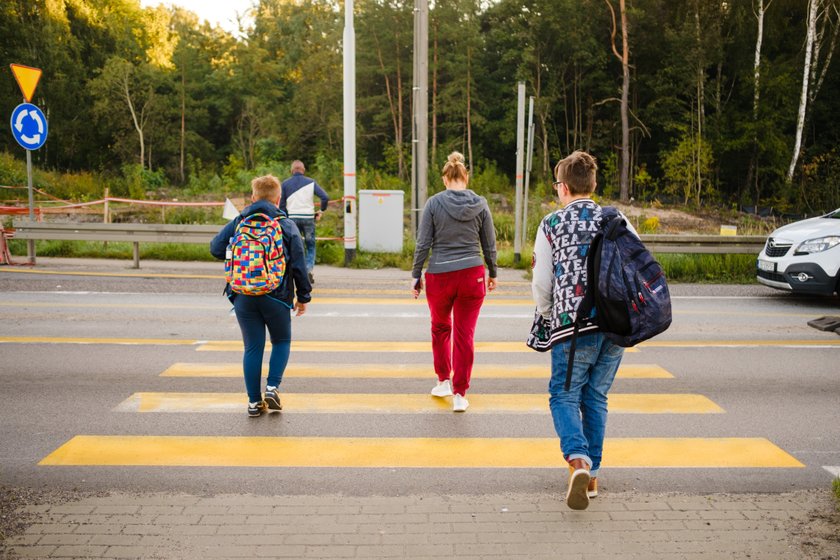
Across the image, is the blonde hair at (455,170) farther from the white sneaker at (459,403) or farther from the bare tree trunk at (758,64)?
the bare tree trunk at (758,64)

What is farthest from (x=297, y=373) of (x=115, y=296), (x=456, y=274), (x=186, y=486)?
(x=115, y=296)

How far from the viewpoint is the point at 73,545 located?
13.4 feet

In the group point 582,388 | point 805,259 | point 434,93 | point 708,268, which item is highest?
point 434,93

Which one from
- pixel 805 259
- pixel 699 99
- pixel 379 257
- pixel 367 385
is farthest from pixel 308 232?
pixel 699 99

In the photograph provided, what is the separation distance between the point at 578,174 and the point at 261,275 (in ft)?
8.12

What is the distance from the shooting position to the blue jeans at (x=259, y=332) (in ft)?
19.6

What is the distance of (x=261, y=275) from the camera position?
583 cm

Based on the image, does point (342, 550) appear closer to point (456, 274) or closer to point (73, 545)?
point (73, 545)

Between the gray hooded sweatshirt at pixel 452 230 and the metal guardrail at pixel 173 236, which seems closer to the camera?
the gray hooded sweatshirt at pixel 452 230

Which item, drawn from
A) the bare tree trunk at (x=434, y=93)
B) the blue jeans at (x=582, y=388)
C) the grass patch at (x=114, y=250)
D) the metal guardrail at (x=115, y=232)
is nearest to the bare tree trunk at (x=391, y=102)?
the bare tree trunk at (x=434, y=93)

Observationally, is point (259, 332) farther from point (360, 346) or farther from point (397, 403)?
point (360, 346)

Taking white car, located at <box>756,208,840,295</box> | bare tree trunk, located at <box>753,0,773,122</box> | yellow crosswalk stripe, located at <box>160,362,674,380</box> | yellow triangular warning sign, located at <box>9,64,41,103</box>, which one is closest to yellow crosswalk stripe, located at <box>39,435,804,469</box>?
yellow crosswalk stripe, located at <box>160,362,674,380</box>

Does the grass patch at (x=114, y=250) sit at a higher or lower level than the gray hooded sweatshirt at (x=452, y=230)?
lower

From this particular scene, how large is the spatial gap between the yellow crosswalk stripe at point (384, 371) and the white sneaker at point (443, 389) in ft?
2.14
